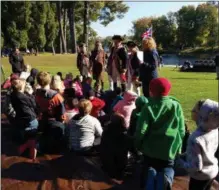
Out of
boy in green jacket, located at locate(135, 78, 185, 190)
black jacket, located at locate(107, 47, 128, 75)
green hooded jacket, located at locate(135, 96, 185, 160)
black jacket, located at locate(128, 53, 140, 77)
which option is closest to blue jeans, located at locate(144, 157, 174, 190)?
boy in green jacket, located at locate(135, 78, 185, 190)

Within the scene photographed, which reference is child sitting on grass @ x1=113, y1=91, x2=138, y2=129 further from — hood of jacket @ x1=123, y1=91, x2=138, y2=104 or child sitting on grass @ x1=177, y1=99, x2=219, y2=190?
child sitting on grass @ x1=177, y1=99, x2=219, y2=190

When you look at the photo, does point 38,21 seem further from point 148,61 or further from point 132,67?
point 148,61

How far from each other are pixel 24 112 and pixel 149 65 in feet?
9.75

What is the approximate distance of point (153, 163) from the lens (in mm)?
4320

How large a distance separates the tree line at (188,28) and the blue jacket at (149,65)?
6351cm

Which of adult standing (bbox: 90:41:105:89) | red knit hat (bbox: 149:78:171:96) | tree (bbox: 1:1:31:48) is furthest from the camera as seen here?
tree (bbox: 1:1:31:48)

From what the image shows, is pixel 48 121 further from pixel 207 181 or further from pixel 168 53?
pixel 168 53

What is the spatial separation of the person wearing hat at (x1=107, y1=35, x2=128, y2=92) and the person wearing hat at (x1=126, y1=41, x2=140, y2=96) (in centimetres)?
26

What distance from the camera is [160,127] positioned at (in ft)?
13.7

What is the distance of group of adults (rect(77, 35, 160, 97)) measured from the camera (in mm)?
7930

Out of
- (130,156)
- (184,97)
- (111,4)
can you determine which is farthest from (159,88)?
(111,4)

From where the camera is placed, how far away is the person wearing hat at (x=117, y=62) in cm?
979

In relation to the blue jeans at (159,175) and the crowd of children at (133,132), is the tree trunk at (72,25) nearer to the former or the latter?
the crowd of children at (133,132)

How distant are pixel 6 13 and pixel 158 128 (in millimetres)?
41234
